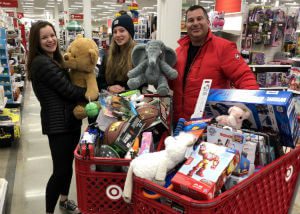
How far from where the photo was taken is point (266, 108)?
115 cm

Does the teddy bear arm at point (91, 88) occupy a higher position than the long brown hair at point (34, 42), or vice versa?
the long brown hair at point (34, 42)

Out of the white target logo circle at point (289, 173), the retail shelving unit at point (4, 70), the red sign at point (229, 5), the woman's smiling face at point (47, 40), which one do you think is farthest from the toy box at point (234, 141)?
the retail shelving unit at point (4, 70)

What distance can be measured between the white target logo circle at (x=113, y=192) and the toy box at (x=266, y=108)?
563 millimetres

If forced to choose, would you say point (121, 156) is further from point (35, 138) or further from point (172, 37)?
point (35, 138)

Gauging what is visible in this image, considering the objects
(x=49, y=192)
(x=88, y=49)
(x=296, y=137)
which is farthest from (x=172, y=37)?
(x=296, y=137)

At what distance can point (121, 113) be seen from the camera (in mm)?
1412

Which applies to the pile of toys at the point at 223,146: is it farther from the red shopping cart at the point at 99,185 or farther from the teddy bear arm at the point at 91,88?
the teddy bear arm at the point at 91,88

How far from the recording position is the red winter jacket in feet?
5.69

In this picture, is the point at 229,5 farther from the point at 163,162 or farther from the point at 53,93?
the point at 163,162

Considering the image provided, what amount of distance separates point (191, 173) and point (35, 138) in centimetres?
412

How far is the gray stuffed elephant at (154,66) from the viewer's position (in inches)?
68.7

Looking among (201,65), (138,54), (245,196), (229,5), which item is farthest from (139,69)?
(229,5)

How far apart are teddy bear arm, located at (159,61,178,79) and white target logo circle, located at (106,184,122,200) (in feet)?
2.75

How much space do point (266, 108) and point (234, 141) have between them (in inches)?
8.8
